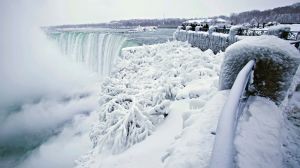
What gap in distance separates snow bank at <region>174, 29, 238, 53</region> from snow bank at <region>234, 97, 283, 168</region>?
470 inches

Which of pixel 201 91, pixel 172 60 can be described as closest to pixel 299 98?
pixel 201 91

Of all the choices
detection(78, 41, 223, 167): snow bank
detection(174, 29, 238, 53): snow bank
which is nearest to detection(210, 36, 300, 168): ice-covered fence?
detection(78, 41, 223, 167): snow bank

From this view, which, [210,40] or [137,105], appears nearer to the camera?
[137,105]

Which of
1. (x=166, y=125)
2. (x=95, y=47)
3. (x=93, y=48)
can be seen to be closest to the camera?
(x=166, y=125)

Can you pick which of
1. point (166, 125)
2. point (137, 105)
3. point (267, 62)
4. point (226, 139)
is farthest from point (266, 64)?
point (137, 105)

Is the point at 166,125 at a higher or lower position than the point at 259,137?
lower

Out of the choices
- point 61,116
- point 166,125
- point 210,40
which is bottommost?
point 61,116

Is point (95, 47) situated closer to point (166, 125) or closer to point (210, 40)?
point (210, 40)

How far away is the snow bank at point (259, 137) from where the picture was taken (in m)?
1.53

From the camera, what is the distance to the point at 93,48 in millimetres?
26594

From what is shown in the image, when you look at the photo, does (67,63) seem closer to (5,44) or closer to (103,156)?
(5,44)

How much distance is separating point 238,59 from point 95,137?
247 inches

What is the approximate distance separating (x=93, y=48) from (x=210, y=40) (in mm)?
15762

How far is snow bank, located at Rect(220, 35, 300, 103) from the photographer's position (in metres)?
2.43
